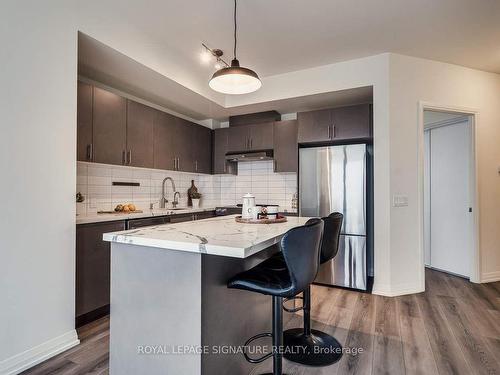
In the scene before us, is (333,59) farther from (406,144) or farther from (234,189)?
(234,189)

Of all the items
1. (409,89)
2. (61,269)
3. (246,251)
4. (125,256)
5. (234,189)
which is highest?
(409,89)

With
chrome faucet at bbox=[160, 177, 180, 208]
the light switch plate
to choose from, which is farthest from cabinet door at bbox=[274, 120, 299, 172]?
chrome faucet at bbox=[160, 177, 180, 208]

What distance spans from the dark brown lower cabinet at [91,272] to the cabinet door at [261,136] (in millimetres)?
2233

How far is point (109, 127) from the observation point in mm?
2785

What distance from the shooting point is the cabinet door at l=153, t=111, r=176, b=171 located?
3.39 meters

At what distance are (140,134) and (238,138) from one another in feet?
4.85

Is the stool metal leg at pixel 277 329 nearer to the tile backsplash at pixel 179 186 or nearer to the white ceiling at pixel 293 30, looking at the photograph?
the white ceiling at pixel 293 30

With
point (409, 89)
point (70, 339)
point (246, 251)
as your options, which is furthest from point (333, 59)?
point (70, 339)

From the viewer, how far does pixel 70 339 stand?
1978 millimetres

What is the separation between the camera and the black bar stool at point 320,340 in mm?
1840

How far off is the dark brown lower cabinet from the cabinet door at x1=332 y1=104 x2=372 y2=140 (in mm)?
2767

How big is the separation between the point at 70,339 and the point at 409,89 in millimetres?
4024

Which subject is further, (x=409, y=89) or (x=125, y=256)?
(x=409, y=89)

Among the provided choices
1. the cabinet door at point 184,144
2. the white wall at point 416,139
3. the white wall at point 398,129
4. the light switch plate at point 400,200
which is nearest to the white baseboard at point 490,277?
the white wall at point 416,139
